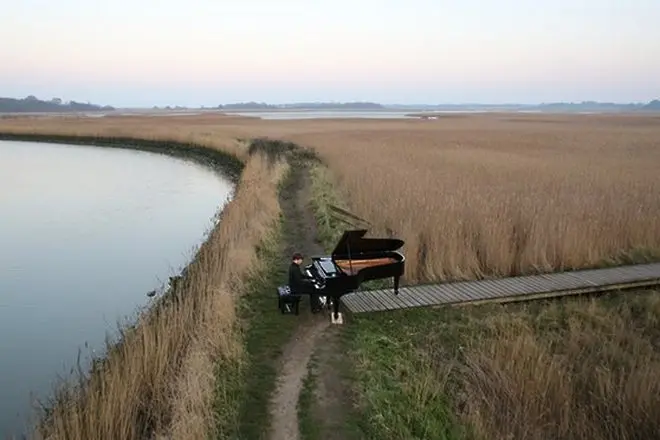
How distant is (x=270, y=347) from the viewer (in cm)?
693

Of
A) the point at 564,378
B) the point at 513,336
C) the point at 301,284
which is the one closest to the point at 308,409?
the point at 301,284

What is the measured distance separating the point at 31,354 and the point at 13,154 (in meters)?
33.8

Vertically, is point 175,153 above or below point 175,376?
above

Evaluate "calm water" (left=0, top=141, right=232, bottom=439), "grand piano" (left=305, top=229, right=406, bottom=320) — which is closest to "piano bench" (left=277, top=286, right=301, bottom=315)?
"grand piano" (left=305, top=229, right=406, bottom=320)

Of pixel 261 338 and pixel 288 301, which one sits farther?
pixel 288 301

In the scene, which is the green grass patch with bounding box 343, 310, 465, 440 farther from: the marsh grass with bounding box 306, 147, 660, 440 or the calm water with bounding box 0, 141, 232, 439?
the calm water with bounding box 0, 141, 232, 439

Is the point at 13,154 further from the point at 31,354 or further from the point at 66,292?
the point at 31,354

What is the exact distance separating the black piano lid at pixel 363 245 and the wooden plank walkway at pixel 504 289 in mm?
687

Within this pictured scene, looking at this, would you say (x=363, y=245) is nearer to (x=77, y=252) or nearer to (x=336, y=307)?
(x=336, y=307)

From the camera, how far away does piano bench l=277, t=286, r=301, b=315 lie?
26.1ft

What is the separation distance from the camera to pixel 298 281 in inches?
304

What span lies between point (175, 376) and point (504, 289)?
17.2 ft

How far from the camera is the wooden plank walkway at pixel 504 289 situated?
8320mm

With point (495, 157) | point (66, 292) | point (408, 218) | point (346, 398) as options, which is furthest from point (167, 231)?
point (495, 157)
